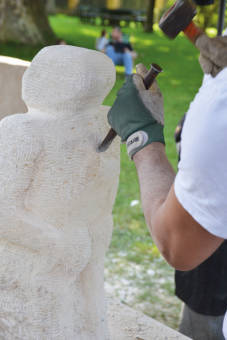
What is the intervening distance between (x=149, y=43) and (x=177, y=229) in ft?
48.9

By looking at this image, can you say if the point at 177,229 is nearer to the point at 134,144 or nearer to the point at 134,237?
the point at 134,144

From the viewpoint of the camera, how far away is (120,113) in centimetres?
162

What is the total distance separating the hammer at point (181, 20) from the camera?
1407 mm

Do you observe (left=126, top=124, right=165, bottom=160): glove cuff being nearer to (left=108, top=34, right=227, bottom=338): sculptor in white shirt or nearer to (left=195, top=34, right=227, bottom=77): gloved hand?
(left=108, top=34, right=227, bottom=338): sculptor in white shirt

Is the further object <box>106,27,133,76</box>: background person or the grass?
<box>106,27,133,76</box>: background person

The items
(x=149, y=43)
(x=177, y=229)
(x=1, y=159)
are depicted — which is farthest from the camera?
(x=149, y=43)

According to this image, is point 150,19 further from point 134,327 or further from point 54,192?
point 54,192

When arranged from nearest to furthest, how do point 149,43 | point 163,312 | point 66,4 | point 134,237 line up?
point 163,312
point 134,237
point 149,43
point 66,4

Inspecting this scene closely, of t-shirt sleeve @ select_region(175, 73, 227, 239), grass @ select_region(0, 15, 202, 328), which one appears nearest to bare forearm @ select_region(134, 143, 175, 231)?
t-shirt sleeve @ select_region(175, 73, 227, 239)

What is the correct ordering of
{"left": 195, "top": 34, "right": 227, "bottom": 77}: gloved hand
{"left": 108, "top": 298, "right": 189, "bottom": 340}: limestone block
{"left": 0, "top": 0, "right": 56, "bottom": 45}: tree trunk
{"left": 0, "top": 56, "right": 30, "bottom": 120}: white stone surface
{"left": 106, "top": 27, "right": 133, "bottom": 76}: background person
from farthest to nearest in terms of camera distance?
{"left": 0, "top": 0, "right": 56, "bottom": 45}: tree trunk → {"left": 106, "top": 27, "right": 133, "bottom": 76}: background person → {"left": 108, "top": 298, "right": 189, "bottom": 340}: limestone block → {"left": 0, "top": 56, "right": 30, "bottom": 120}: white stone surface → {"left": 195, "top": 34, "right": 227, "bottom": 77}: gloved hand

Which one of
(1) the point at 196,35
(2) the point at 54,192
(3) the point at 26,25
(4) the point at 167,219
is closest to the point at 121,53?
(3) the point at 26,25

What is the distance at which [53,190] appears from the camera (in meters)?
1.84

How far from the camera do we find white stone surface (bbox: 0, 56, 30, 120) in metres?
2.40

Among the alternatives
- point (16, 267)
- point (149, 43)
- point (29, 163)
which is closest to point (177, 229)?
point (29, 163)
